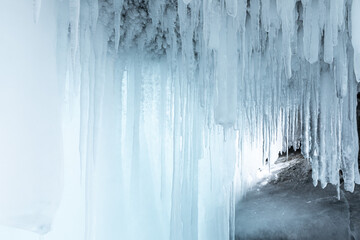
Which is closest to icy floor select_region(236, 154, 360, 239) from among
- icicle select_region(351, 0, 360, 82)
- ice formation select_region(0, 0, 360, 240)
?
ice formation select_region(0, 0, 360, 240)

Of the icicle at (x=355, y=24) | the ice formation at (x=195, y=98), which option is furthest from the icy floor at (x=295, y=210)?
the icicle at (x=355, y=24)

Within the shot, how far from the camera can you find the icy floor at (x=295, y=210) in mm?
5340

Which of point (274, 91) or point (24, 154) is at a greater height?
point (274, 91)

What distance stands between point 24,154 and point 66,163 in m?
1.93

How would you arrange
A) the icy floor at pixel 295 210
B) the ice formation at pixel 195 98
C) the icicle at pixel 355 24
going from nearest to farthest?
the icicle at pixel 355 24 → the ice formation at pixel 195 98 → the icy floor at pixel 295 210

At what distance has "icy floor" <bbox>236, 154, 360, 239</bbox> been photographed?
5.34 meters

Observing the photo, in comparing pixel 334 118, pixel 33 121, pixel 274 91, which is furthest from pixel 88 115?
pixel 334 118

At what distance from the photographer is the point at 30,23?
2.68m

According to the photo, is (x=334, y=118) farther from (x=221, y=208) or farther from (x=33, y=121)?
(x=33, y=121)

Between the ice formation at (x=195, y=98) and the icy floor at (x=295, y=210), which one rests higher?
the ice formation at (x=195, y=98)

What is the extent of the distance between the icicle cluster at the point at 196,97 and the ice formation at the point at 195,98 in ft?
0.04

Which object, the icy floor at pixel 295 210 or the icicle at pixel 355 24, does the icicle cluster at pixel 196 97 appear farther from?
the icy floor at pixel 295 210

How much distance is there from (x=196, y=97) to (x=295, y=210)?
195cm

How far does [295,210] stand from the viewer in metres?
5.61
